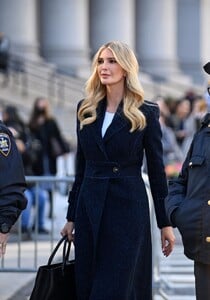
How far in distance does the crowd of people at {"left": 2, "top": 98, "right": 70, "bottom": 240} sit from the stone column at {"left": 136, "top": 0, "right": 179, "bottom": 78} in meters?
24.4

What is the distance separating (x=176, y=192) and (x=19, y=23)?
2629cm

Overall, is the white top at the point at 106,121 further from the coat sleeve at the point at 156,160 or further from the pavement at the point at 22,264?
the pavement at the point at 22,264

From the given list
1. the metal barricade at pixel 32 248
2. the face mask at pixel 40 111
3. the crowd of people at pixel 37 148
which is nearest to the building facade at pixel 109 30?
the face mask at pixel 40 111

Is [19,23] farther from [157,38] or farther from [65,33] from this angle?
[157,38]

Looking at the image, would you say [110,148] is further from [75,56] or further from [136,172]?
[75,56]

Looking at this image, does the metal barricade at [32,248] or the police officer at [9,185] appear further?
the metal barricade at [32,248]

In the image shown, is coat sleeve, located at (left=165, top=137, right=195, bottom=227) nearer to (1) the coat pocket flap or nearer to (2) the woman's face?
(1) the coat pocket flap

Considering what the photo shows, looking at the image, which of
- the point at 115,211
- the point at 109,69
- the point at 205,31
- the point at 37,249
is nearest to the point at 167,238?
the point at 115,211

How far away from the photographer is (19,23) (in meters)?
31.8

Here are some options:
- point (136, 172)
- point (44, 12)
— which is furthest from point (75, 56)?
point (136, 172)

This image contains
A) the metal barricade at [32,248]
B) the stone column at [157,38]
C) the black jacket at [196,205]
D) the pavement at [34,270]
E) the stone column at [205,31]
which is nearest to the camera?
the black jacket at [196,205]

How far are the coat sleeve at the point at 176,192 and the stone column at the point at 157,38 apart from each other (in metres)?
34.9

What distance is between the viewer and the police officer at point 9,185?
585 cm

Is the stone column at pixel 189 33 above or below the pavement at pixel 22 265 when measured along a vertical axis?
above
